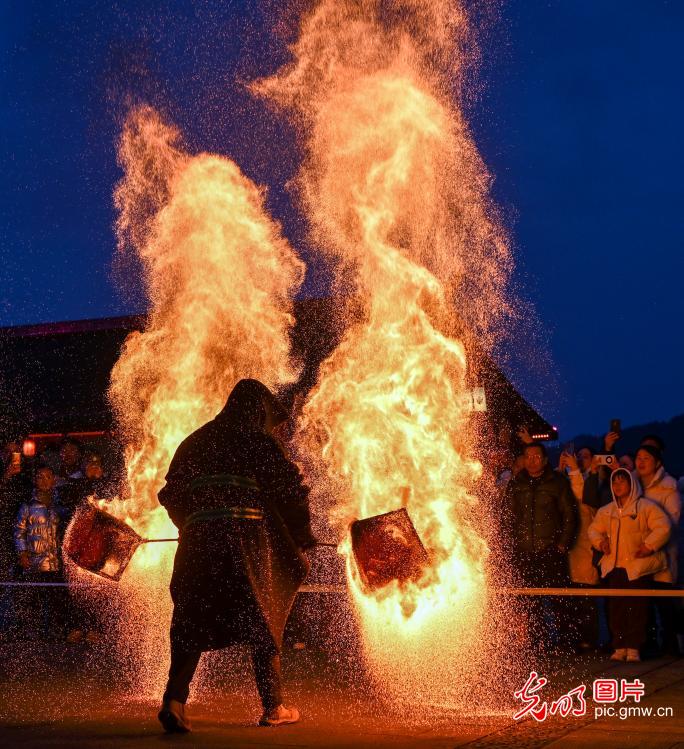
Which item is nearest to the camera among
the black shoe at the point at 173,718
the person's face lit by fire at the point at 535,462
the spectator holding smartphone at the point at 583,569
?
the black shoe at the point at 173,718

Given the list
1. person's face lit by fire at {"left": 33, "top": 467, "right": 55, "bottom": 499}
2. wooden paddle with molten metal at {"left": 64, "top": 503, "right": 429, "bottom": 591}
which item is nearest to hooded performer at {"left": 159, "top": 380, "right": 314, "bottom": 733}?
wooden paddle with molten metal at {"left": 64, "top": 503, "right": 429, "bottom": 591}

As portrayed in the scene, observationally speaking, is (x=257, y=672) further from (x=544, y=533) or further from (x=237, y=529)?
(x=544, y=533)

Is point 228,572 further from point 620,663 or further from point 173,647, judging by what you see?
point 620,663

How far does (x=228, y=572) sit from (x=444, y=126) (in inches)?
232

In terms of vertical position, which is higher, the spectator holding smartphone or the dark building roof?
the dark building roof

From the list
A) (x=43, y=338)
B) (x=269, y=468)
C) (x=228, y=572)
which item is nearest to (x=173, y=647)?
(x=228, y=572)

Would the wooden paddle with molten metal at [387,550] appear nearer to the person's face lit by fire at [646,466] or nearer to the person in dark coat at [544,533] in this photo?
the person in dark coat at [544,533]

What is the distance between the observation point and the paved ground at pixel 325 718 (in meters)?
6.26

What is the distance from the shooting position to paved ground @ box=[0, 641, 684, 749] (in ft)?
20.5

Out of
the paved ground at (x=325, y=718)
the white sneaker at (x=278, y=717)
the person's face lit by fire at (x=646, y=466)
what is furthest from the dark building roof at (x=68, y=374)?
the white sneaker at (x=278, y=717)

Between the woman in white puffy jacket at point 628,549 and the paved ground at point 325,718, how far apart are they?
0.94 feet

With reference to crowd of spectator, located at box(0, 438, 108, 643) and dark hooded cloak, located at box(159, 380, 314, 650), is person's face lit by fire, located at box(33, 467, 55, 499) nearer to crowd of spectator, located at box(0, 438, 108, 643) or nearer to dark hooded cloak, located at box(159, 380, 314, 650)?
crowd of spectator, located at box(0, 438, 108, 643)

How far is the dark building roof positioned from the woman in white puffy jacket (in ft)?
18.7

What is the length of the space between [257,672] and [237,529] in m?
0.79
